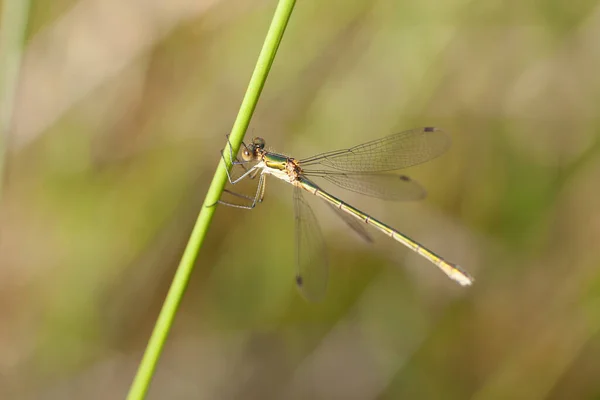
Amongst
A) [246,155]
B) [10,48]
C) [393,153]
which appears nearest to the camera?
[10,48]

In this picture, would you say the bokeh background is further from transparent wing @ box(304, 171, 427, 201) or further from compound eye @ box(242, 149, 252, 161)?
compound eye @ box(242, 149, 252, 161)

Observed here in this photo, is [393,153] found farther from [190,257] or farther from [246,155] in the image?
[190,257]

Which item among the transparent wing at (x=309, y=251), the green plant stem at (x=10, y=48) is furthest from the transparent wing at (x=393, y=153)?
the green plant stem at (x=10, y=48)

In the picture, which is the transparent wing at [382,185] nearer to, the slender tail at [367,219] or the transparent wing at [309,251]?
the slender tail at [367,219]

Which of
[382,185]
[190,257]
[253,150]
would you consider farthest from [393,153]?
[190,257]

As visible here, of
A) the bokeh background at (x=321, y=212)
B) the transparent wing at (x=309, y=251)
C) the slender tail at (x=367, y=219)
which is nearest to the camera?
the transparent wing at (x=309, y=251)

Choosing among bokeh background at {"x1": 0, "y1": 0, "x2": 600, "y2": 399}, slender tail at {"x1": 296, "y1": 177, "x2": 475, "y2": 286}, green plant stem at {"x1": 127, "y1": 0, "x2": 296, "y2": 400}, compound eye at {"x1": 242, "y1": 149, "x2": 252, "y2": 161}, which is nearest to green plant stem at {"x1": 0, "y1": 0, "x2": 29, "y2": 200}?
green plant stem at {"x1": 127, "y1": 0, "x2": 296, "y2": 400}

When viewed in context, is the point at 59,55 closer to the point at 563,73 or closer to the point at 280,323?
the point at 280,323

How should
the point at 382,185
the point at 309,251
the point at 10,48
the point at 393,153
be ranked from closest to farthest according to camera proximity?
the point at 10,48 → the point at 309,251 → the point at 393,153 → the point at 382,185
